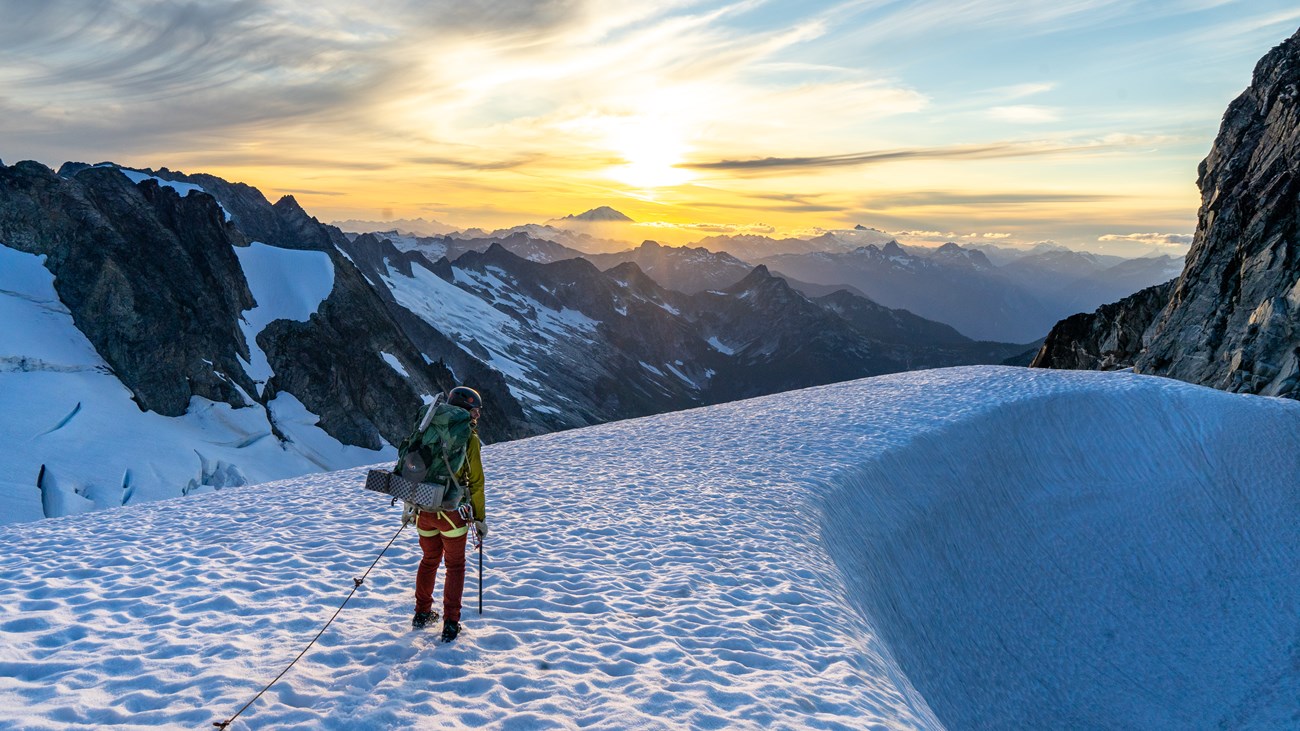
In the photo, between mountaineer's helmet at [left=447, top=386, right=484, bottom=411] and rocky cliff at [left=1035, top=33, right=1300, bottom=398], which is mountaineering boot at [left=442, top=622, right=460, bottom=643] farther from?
rocky cliff at [left=1035, top=33, right=1300, bottom=398]

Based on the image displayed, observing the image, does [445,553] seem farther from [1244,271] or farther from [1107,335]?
[1107,335]

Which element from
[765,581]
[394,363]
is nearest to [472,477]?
[765,581]

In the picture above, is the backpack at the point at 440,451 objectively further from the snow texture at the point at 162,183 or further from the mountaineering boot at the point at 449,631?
the snow texture at the point at 162,183

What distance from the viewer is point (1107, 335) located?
7025 centimetres

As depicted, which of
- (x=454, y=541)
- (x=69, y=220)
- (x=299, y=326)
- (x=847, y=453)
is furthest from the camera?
(x=299, y=326)

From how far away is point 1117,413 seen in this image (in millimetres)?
28031

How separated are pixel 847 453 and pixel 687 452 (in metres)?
5.36

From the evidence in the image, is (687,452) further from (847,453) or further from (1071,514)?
(1071,514)

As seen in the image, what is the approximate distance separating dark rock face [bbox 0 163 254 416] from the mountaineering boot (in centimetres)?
7360

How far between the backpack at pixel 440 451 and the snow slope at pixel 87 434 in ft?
170

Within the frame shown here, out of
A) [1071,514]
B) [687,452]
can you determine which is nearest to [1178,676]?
[1071,514]

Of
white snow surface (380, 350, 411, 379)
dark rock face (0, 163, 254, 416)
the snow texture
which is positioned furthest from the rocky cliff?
the snow texture

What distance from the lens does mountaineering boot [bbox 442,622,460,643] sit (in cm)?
924

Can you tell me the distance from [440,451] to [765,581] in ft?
21.5
